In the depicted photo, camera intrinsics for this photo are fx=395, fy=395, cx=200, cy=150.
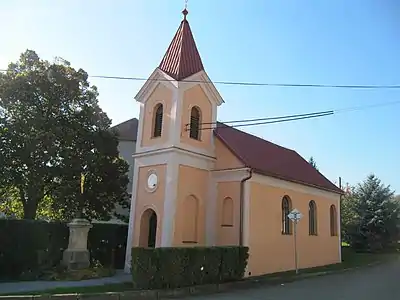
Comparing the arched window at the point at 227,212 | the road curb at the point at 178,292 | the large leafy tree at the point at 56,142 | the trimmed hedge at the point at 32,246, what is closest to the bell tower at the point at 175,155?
the arched window at the point at 227,212

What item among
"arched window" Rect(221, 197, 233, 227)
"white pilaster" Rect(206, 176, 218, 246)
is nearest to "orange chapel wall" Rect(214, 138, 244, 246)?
"arched window" Rect(221, 197, 233, 227)

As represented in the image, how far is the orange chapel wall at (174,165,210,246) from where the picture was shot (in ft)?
57.2

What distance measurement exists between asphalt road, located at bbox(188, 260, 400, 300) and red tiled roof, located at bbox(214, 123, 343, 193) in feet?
17.8

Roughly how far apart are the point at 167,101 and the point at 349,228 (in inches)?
986

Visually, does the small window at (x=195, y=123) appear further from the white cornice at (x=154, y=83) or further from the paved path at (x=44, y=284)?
the paved path at (x=44, y=284)

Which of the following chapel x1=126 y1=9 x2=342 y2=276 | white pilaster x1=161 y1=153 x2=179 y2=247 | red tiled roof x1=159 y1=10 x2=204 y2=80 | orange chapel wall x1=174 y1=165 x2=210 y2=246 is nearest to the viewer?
white pilaster x1=161 y1=153 x2=179 y2=247

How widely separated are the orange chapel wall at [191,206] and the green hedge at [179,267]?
2.88 metres

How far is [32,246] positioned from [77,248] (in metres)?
1.89

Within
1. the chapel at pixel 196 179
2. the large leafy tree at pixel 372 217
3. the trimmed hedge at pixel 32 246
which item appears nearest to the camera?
the trimmed hedge at pixel 32 246

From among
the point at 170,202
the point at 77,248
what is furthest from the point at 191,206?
the point at 77,248

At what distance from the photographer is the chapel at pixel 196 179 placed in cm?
1772

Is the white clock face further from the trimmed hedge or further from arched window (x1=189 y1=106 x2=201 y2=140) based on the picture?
the trimmed hedge

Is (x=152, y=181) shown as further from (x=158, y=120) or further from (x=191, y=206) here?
(x=158, y=120)

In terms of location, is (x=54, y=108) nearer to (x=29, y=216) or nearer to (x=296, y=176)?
(x=29, y=216)
